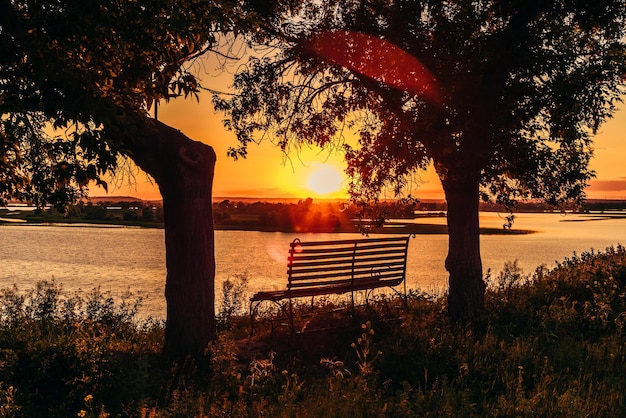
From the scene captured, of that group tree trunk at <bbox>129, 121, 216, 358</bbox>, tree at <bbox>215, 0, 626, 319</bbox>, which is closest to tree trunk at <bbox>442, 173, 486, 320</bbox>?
tree at <bbox>215, 0, 626, 319</bbox>

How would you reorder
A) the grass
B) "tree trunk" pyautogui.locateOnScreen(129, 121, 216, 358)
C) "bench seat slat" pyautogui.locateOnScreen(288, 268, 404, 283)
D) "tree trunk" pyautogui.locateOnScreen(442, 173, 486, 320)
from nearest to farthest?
the grass → "tree trunk" pyautogui.locateOnScreen(129, 121, 216, 358) → "bench seat slat" pyautogui.locateOnScreen(288, 268, 404, 283) → "tree trunk" pyautogui.locateOnScreen(442, 173, 486, 320)

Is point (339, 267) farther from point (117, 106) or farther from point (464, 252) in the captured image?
point (117, 106)

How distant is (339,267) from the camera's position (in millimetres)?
9922

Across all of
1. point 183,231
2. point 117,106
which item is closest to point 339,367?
point 183,231

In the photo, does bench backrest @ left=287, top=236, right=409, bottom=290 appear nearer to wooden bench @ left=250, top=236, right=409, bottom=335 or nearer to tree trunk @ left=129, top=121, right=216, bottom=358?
wooden bench @ left=250, top=236, right=409, bottom=335

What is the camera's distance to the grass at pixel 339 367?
5734 millimetres

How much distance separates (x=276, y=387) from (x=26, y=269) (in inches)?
871

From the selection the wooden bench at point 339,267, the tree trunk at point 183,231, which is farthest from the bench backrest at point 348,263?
the tree trunk at point 183,231

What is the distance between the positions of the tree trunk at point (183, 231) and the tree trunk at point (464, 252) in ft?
16.2

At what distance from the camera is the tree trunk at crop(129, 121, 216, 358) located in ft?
28.2

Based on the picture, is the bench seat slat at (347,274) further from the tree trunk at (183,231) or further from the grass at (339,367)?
the tree trunk at (183,231)

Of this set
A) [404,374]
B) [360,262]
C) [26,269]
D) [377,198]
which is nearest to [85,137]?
[404,374]

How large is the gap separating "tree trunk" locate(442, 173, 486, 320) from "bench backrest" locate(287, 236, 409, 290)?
1103mm

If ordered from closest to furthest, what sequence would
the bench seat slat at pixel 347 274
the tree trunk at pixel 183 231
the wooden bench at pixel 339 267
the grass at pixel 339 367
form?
the grass at pixel 339 367 → the tree trunk at pixel 183 231 → the wooden bench at pixel 339 267 → the bench seat slat at pixel 347 274
